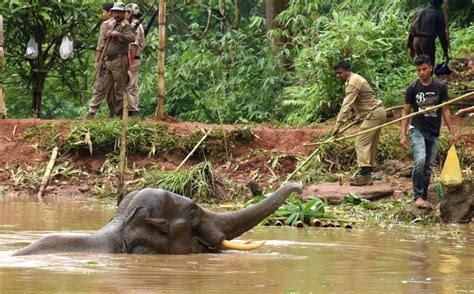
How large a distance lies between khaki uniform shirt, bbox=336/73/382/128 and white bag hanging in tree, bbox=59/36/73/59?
694cm

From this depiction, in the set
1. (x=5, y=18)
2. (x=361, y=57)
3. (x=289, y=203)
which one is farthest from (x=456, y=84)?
(x=5, y=18)

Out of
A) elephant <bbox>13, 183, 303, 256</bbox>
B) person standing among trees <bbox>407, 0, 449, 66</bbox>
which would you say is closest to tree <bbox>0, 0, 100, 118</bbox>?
person standing among trees <bbox>407, 0, 449, 66</bbox>

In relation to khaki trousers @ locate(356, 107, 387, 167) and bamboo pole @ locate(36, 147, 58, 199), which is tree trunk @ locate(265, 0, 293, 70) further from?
khaki trousers @ locate(356, 107, 387, 167)

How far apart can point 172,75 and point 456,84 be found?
783cm

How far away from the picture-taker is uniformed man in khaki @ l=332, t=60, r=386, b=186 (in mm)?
15344

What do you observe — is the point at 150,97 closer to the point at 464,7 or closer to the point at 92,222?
the point at 464,7

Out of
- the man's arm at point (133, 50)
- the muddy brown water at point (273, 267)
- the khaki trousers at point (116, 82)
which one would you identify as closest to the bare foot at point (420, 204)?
the muddy brown water at point (273, 267)

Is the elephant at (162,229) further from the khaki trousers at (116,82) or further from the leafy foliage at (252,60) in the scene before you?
the khaki trousers at (116,82)

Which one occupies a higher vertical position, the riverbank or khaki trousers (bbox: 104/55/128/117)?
khaki trousers (bbox: 104/55/128/117)

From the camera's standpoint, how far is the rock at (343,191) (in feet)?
49.0

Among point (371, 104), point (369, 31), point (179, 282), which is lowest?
point (179, 282)

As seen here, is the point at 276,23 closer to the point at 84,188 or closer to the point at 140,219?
the point at 84,188

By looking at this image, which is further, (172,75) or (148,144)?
(172,75)

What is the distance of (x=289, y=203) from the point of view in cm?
1334
